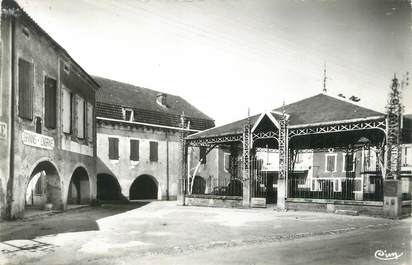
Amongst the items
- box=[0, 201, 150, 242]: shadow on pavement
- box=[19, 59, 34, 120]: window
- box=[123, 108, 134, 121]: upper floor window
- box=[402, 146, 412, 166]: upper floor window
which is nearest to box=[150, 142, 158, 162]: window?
box=[123, 108, 134, 121]: upper floor window

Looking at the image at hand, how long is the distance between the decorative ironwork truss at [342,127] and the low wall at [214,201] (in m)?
4.73

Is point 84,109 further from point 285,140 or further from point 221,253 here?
point 221,253

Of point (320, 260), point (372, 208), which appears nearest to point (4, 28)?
point (320, 260)

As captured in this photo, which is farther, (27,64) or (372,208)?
(372,208)

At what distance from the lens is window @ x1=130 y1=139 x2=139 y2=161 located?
30781mm

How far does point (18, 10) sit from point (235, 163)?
1705cm

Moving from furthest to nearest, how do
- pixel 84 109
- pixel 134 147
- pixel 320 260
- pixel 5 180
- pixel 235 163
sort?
pixel 134 147, pixel 235 163, pixel 84 109, pixel 5 180, pixel 320 260

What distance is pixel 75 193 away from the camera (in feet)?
72.1

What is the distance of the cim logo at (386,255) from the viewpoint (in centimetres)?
805

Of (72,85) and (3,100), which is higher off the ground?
(72,85)

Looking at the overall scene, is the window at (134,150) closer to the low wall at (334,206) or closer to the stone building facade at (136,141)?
the stone building facade at (136,141)

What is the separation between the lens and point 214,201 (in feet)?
76.0

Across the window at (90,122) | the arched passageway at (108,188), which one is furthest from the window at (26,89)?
the arched passageway at (108,188)

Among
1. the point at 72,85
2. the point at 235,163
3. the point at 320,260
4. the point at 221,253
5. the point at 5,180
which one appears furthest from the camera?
the point at 235,163
